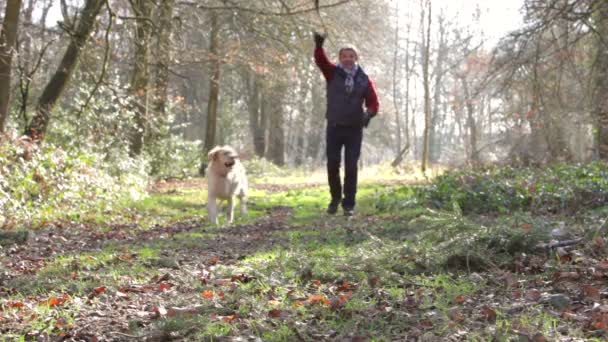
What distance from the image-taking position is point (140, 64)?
12.1 m

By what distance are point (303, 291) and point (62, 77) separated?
8.78 m

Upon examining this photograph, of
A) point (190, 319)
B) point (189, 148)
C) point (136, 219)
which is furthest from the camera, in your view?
point (189, 148)

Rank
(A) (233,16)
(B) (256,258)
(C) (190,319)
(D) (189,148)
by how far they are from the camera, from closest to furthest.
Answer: (C) (190,319) < (B) (256,258) < (A) (233,16) < (D) (189,148)

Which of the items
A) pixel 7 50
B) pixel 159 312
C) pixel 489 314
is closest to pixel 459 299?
pixel 489 314

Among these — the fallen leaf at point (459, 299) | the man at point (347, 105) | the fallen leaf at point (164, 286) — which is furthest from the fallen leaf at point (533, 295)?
the man at point (347, 105)

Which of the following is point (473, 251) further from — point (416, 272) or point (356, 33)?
point (356, 33)

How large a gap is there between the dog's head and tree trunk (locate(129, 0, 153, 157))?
2.95m

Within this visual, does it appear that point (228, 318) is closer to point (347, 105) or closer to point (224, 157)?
point (347, 105)

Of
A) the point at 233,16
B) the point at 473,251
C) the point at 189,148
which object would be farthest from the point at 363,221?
the point at 189,148

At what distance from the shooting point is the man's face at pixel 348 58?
827 centimetres

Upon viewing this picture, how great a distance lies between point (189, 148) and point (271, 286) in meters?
15.8

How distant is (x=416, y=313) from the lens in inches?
131

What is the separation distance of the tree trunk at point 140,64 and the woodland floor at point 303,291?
574cm

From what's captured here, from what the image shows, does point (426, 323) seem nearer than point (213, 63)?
Yes
